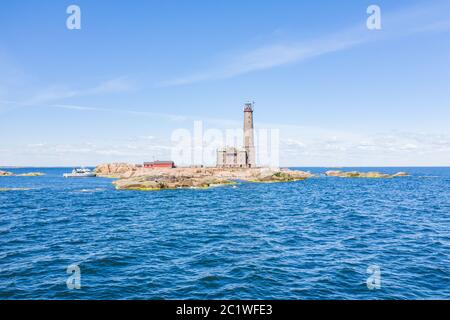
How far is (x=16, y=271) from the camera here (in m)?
19.0

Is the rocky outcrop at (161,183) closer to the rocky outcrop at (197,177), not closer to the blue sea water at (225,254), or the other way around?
the rocky outcrop at (197,177)

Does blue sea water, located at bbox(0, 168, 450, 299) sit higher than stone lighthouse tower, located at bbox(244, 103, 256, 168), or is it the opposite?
stone lighthouse tower, located at bbox(244, 103, 256, 168)

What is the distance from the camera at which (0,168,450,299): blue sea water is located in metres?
16.2

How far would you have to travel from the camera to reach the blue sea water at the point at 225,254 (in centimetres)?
1619

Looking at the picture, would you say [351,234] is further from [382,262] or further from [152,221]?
[152,221]

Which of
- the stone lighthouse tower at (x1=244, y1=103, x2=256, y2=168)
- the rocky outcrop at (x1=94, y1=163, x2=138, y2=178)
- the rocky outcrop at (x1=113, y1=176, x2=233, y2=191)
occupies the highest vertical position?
the stone lighthouse tower at (x1=244, y1=103, x2=256, y2=168)

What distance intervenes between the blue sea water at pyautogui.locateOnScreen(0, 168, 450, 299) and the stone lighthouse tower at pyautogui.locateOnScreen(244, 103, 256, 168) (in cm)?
7900

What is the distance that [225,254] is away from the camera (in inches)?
888

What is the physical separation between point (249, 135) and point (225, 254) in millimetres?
98296

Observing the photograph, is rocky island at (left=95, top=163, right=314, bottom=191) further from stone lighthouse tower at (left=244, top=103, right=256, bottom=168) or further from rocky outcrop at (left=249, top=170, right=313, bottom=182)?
stone lighthouse tower at (left=244, top=103, right=256, bottom=168)

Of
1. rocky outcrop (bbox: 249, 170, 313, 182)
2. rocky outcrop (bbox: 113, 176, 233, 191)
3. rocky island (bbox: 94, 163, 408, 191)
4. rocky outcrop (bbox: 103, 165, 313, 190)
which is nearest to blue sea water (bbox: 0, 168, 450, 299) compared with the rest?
rocky outcrop (bbox: 113, 176, 233, 191)

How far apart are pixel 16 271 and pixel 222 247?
1345 cm

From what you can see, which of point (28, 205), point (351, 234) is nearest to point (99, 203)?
point (28, 205)

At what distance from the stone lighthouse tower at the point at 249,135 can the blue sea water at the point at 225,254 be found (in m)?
79.0
